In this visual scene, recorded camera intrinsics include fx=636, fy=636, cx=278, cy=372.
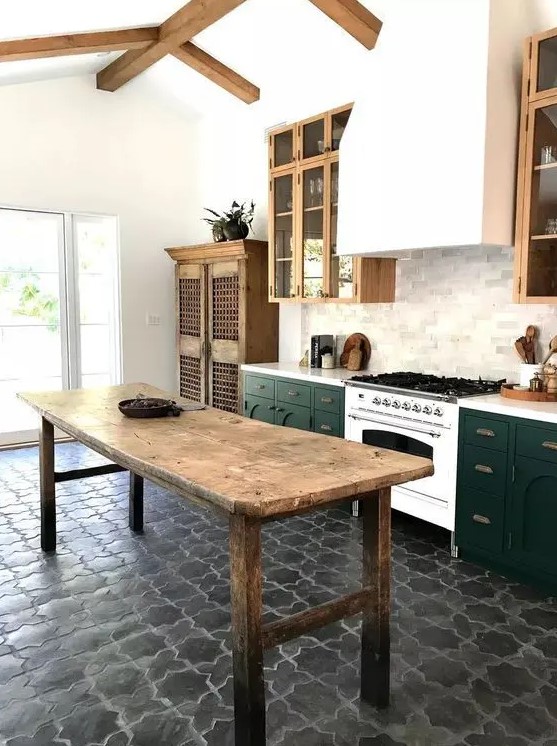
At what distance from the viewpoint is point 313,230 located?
15.6ft

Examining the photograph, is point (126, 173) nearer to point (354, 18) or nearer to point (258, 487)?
point (354, 18)

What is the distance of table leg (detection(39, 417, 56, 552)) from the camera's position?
3.60 m

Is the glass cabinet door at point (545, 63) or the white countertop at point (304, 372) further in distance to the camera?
the white countertop at point (304, 372)

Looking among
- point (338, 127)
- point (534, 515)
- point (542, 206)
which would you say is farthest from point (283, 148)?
point (534, 515)

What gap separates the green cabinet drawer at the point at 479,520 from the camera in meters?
3.28

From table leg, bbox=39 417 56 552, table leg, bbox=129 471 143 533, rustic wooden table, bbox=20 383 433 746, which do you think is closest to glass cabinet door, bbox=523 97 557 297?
rustic wooden table, bbox=20 383 433 746

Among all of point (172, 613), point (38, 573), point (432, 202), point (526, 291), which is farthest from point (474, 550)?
point (38, 573)

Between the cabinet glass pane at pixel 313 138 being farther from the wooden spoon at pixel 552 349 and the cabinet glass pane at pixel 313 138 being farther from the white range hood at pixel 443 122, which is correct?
the wooden spoon at pixel 552 349

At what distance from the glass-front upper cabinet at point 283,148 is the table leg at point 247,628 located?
366 centimetres

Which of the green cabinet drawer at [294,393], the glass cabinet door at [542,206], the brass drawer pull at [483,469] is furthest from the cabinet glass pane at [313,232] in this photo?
the brass drawer pull at [483,469]

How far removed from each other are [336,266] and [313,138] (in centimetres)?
98

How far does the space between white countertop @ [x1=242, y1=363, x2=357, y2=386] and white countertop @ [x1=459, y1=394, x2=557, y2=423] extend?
40.5 inches

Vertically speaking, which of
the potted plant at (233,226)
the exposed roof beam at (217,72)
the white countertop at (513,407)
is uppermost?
the exposed roof beam at (217,72)

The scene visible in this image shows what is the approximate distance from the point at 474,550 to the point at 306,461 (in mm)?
1660
